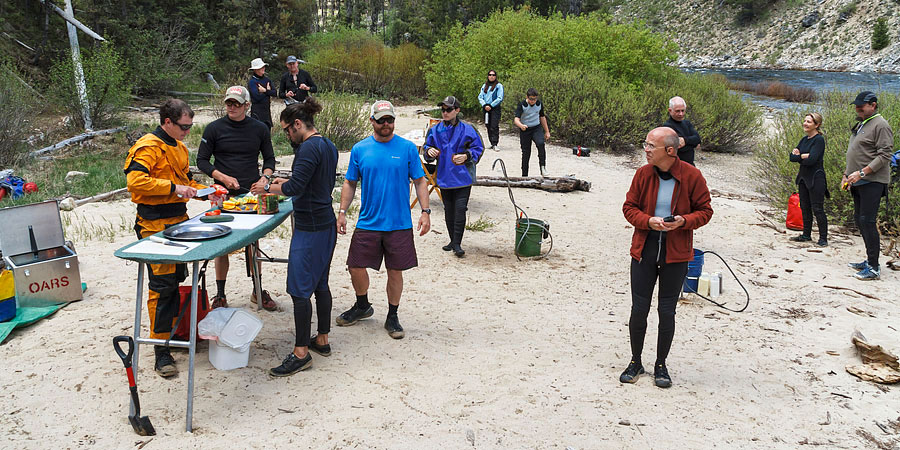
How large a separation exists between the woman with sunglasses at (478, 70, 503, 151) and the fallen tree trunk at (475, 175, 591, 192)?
3.68 metres

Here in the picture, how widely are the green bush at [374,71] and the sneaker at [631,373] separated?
78.8 ft

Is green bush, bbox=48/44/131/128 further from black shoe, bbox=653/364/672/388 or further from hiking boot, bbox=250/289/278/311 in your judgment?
black shoe, bbox=653/364/672/388

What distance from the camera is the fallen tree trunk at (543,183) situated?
11.4m

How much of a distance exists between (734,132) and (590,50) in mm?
4621

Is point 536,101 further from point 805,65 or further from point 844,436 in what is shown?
point 805,65

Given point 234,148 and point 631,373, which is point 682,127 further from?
point 234,148

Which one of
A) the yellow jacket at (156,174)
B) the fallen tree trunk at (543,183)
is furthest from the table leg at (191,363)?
the fallen tree trunk at (543,183)

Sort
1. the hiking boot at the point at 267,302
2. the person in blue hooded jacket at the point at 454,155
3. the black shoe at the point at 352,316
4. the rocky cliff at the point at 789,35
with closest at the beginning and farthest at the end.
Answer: the black shoe at the point at 352,316 → the hiking boot at the point at 267,302 → the person in blue hooded jacket at the point at 454,155 → the rocky cliff at the point at 789,35

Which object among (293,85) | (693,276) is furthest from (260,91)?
(693,276)

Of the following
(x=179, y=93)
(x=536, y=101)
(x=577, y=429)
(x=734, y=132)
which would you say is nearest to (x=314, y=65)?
(x=179, y=93)

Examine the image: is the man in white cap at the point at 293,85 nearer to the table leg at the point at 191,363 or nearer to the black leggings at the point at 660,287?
the table leg at the point at 191,363

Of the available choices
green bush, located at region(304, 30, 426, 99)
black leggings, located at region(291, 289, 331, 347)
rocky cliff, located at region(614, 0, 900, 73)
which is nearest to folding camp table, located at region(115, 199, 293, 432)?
black leggings, located at region(291, 289, 331, 347)

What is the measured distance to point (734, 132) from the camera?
18469mm

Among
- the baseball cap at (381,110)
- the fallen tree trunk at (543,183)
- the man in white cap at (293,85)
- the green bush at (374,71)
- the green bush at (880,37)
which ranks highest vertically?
the green bush at (880,37)
